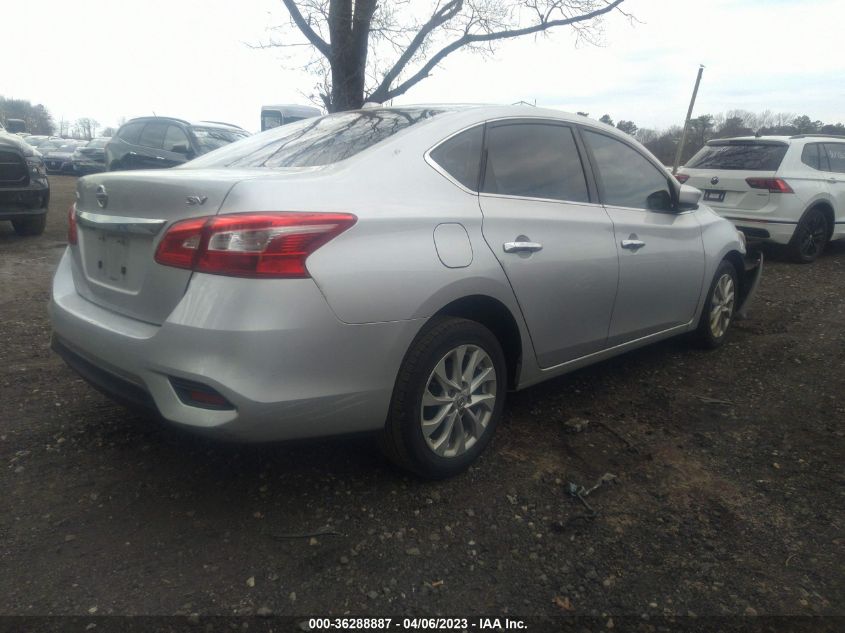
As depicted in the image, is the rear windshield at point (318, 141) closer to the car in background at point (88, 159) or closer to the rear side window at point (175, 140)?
the rear side window at point (175, 140)

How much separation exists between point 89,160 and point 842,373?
23.2 metres

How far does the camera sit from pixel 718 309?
4.71 metres

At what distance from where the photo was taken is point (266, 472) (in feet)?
9.18

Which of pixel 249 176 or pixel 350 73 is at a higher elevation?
pixel 350 73

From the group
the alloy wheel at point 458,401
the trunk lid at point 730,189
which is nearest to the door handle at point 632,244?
the alloy wheel at point 458,401

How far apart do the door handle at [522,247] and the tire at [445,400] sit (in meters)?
0.37

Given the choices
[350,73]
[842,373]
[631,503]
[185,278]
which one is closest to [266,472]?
[185,278]

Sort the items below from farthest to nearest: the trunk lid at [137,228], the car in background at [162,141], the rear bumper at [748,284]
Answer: the car in background at [162,141] → the rear bumper at [748,284] → the trunk lid at [137,228]

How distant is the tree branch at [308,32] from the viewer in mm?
8156

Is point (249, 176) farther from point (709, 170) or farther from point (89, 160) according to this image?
Answer: point (89, 160)

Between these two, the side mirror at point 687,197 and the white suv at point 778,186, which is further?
the white suv at point 778,186

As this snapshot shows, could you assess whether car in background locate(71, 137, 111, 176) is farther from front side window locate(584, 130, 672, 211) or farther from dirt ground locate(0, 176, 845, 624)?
front side window locate(584, 130, 672, 211)

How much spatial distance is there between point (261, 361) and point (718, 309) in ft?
12.3

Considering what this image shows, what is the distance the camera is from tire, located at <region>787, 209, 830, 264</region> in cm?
796
